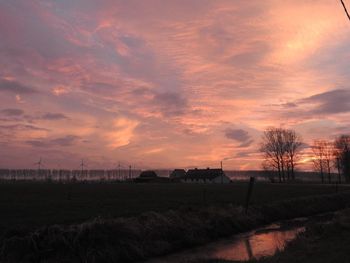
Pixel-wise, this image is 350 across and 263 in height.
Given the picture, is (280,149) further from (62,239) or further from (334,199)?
(62,239)

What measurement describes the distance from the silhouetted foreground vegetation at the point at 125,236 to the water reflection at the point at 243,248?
2.94 ft

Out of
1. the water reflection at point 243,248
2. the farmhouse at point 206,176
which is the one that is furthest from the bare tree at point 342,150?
the water reflection at point 243,248

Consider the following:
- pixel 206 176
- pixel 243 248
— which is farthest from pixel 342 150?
pixel 243 248

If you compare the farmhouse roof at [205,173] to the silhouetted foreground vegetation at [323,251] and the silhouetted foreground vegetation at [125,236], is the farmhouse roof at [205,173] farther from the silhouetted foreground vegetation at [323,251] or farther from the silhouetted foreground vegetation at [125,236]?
the silhouetted foreground vegetation at [323,251]

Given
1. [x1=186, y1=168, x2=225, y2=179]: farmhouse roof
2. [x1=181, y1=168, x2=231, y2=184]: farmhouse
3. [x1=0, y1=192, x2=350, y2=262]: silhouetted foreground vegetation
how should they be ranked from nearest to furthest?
1. [x1=0, y1=192, x2=350, y2=262]: silhouetted foreground vegetation
2. [x1=181, y1=168, x2=231, y2=184]: farmhouse
3. [x1=186, y1=168, x2=225, y2=179]: farmhouse roof

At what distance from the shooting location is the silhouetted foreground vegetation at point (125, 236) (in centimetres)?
1686

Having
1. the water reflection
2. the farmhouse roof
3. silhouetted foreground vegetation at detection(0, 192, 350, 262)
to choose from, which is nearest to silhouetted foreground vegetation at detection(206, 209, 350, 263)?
the water reflection

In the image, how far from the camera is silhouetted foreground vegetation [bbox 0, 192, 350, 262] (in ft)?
55.3

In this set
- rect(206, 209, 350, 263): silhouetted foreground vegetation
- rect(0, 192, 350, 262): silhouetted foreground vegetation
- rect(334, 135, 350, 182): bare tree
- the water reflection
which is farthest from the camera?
Answer: rect(334, 135, 350, 182): bare tree

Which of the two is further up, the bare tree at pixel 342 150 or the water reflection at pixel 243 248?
the bare tree at pixel 342 150

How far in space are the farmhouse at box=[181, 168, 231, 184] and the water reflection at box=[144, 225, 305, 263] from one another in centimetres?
12712

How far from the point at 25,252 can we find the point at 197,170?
15433cm

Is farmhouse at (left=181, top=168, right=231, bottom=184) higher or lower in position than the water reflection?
higher

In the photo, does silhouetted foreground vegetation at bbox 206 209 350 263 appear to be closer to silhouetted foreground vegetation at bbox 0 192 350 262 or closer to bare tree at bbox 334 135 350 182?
silhouetted foreground vegetation at bbox 0 192 350 262
